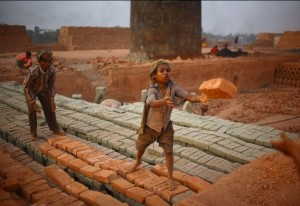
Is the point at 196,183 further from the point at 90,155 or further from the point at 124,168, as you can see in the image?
the point at 90,155

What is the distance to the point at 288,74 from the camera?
44.4 feet

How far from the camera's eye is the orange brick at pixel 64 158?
3858 millimetres

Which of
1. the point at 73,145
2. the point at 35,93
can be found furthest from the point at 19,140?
the point at 73,145

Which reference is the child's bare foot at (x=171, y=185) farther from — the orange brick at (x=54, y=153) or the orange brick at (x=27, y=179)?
the orange brick at (x=54, y=153)

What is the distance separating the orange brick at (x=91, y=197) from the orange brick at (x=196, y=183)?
96cm

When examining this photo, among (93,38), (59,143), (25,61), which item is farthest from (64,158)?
(93,38)

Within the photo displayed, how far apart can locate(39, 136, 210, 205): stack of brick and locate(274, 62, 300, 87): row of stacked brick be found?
35.4 ft

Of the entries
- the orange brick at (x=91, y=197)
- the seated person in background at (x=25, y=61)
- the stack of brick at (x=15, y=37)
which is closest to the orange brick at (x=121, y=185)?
the orange brick at (x=91, y=197)

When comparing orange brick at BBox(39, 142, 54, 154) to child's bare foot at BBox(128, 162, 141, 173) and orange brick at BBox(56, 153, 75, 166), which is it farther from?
child's bare foot at BBox(128, 162, 141, 173)

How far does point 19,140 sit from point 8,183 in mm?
1664

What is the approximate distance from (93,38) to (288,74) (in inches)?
644

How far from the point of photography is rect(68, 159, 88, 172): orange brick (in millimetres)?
3683

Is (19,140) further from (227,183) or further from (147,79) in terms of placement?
(147,79)

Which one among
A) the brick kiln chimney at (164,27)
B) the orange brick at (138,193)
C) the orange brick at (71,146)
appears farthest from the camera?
the brick kiln chimney at (164,27)
